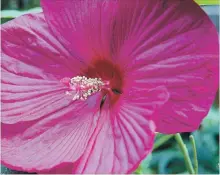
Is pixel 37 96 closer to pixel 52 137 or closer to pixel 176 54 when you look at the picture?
pixel 52 137

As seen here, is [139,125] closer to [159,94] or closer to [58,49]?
[159,94]

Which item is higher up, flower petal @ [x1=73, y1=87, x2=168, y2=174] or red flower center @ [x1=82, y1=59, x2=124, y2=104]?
red flower center @ [x1=82, y1=59, x2=124, y2=104]

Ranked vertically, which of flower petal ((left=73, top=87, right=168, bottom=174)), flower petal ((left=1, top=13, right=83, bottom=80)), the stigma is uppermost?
flower petal ((left=1, top=13, right=83, bottom=80))

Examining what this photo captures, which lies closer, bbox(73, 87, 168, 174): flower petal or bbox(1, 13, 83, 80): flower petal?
bbox(73, 87, 168, 174): flower petal

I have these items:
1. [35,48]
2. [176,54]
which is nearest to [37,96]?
[35,48]
